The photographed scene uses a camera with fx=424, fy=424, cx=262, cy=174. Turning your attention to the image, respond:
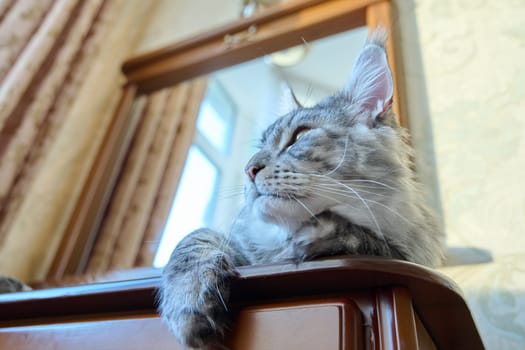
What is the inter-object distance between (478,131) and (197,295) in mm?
801

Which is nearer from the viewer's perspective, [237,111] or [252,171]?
[252,171]

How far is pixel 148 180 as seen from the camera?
56.8 inches

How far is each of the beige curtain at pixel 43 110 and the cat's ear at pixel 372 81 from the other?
98 centimetres

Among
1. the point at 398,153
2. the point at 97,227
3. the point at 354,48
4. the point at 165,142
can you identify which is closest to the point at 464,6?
the point at 354,48

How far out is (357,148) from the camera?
0.70 metres

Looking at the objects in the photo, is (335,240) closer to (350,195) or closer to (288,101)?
(350,195)

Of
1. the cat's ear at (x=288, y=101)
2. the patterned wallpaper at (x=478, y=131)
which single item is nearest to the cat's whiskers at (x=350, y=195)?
the patterned wallpaper at (x=478, y=131)

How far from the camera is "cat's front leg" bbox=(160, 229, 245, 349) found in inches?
17.8

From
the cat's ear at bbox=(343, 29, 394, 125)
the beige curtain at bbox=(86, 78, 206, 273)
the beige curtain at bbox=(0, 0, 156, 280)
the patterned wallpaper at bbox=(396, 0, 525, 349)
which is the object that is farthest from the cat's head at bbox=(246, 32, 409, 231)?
the beige curtain at bbox=(0, 0, 156, 280)

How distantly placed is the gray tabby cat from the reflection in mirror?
41cm

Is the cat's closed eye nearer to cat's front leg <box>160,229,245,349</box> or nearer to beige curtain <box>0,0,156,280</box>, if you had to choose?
cat's front leg <box>160,229,245,349</box>

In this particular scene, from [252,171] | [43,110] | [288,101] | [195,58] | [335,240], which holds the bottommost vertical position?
[335,240]

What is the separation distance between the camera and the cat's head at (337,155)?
62cm

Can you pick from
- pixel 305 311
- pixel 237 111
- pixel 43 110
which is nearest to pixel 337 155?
pixel 305 311
